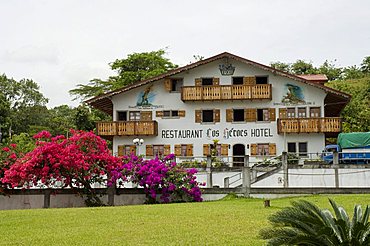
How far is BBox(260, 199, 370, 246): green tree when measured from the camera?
702 centimetres

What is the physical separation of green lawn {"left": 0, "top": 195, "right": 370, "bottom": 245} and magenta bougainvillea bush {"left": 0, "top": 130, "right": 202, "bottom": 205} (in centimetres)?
493

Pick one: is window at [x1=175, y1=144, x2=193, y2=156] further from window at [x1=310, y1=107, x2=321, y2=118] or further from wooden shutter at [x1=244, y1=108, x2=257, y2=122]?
window at [x1=310, y1=107, x2=321, y2=118]

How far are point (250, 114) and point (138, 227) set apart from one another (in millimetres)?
24958

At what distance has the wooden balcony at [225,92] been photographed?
3681cm

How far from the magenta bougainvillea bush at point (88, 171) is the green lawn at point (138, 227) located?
16.2 feet

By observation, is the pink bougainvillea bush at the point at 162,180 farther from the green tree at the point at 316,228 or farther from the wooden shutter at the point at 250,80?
the green tree at the point at 316,228

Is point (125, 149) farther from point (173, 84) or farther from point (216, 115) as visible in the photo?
point (216, 115)

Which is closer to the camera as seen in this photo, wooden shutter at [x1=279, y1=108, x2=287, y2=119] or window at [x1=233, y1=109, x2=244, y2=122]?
wooden shutter at [x1=279, y1=108, x2=287, y2=119]

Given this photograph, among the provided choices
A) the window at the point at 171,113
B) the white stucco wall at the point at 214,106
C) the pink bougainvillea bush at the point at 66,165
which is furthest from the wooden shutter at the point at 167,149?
the pink bougainvillea bush at the point at 66,165

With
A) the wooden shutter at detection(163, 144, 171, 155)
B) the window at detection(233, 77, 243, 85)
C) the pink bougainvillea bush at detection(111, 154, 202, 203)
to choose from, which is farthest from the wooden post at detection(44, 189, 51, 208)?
the window at detection(233, 77, 243, 85)

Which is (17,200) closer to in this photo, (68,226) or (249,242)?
(68,226)

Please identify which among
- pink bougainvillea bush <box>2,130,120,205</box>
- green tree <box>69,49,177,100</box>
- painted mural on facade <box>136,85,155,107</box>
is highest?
green tree <box>69,49,177,100</box>

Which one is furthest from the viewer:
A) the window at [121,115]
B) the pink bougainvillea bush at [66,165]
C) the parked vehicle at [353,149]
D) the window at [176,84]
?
the window at [121,115]

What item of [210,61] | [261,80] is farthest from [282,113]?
[210,61]
